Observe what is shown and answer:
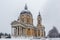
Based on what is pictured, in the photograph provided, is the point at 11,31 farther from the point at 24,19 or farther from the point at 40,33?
the point at 40,33

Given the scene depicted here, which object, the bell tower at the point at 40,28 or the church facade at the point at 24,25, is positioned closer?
the church facade at the point at 24,25

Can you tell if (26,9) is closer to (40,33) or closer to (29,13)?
(29,13)

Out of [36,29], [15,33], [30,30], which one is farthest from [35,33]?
[15,33]

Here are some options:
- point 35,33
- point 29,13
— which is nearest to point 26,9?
point 29,13

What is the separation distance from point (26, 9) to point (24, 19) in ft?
15.3

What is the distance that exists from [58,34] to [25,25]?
11128mm

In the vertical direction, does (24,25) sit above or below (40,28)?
above

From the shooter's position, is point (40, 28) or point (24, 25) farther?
point (40, 28)

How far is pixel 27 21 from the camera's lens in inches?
2283

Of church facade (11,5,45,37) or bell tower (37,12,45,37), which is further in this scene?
bell tower (37,12,45,37)

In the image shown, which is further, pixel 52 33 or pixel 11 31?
pixel 52 33

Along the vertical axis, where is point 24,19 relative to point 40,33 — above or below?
above

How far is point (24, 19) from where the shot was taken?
188ft

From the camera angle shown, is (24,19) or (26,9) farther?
(26,9)
